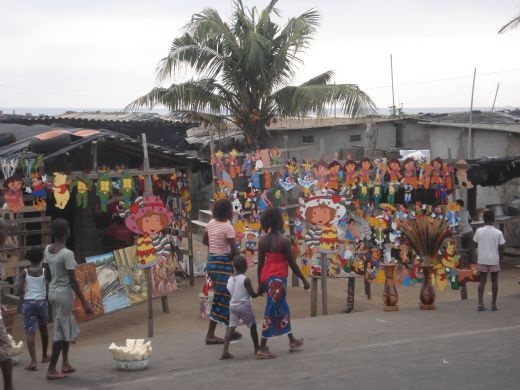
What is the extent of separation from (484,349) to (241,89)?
1430 centimetres

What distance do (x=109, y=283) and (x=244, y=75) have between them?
1112cm

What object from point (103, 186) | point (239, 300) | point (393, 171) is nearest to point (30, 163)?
point (103, 186)

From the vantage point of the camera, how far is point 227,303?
923 cm

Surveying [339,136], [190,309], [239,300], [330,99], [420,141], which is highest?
[330,99]

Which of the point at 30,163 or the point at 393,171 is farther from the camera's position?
the point at 393,171

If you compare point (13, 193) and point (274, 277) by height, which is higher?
point (13, 193)

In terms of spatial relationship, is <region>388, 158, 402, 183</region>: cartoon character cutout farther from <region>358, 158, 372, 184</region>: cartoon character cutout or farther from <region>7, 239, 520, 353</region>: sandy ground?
<region>7, 239, 520, 353</region>: sandy ground

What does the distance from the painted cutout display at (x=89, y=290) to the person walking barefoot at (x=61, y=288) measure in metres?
3.04

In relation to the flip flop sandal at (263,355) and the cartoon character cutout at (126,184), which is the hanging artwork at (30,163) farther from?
the flip flop sandal at (263,355)

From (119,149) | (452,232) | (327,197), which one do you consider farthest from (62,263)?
(452,232)

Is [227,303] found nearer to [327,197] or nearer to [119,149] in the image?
[327,197]

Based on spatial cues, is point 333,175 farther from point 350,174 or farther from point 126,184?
point 126,184

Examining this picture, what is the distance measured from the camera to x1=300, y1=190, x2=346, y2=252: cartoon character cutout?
11750 millimetres

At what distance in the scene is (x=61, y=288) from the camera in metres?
7.63
